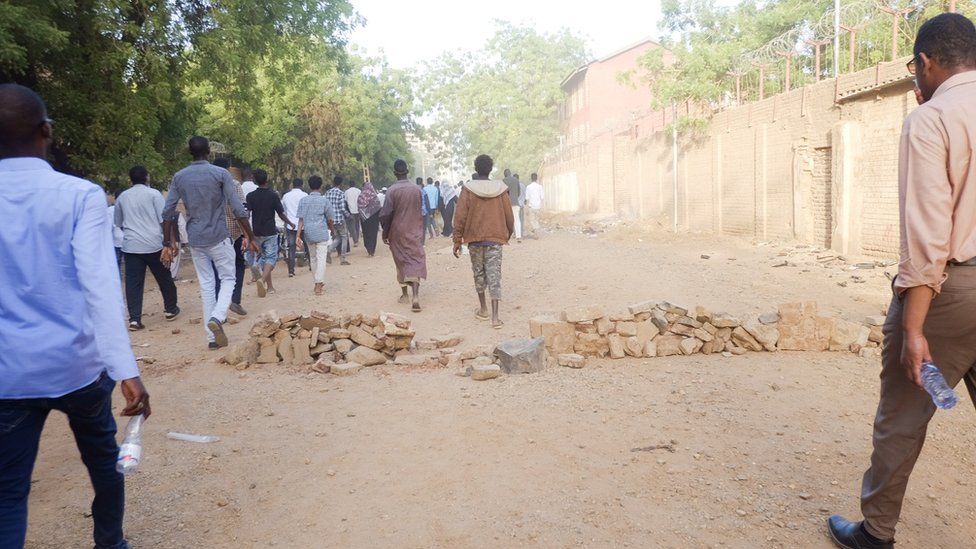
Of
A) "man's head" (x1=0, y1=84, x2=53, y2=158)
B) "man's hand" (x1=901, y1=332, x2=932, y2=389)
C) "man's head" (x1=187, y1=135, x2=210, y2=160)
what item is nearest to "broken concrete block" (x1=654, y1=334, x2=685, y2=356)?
"man's hand" (x1=901, y1=332, x2=932, y2=389)

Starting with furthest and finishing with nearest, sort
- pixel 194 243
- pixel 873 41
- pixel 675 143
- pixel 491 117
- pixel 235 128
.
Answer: pixel 491 117 → pixel 675 143 → pixel 235 128 → pixel 873 41 → pixel 194 243

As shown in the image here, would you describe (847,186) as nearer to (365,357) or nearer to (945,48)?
(365,357)

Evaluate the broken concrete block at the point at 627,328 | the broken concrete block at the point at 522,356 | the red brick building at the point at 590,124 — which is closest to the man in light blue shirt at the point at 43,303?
the broken concrete block at the point at 522,356

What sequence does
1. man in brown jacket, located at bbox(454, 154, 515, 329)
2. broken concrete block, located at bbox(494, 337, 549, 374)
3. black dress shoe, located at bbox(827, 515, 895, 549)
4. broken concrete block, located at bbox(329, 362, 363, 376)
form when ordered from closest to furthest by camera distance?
black dress shoe, located at bbox(827, 515, 895, 549), broken concrete block, located at bbox(494, 337, 549, 374), broken concrete block, located at bbox(329, 362, 363, 376), man in brown jacket, located at bbox(454, 154, 515, 329)

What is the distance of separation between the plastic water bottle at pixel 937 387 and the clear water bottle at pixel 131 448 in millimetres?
2661

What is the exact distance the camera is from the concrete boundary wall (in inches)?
455

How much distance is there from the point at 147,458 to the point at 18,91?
2.43 metres

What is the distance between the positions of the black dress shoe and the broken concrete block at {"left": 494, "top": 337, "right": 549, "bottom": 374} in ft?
9.10

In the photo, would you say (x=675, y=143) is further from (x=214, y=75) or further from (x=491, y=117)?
(x=491, y=117)

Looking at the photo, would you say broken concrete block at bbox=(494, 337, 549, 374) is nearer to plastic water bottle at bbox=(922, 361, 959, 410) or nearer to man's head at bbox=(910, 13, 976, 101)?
plastic water bottle at bbox=(922, 361, 959, 410)

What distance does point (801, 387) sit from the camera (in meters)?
4.93

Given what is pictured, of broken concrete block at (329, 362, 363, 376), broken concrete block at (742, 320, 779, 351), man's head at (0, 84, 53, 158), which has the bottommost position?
broken concrete block at (329, 362, 363, 376)

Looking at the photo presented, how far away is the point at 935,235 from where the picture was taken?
2.23 metres

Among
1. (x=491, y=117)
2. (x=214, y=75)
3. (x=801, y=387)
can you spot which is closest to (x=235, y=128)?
(x=214, y=75)
